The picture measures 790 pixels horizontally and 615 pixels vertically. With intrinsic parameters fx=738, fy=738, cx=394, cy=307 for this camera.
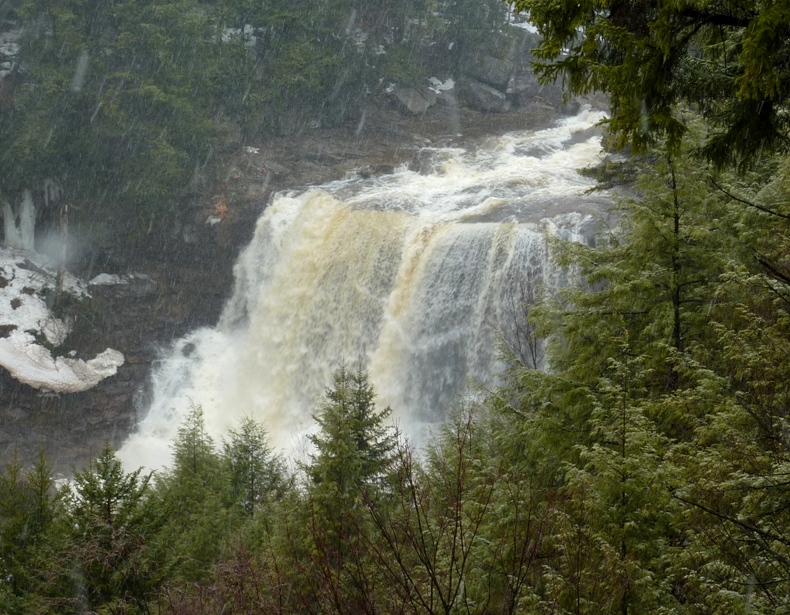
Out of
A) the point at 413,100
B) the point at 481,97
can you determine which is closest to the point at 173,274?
the point at 413,100

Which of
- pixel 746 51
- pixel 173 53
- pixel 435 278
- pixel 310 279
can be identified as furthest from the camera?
pixel 173 53

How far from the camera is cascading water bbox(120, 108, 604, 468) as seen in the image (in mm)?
18172

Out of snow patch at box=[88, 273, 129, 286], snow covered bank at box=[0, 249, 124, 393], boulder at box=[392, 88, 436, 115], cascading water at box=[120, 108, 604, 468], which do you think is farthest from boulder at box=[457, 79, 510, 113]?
snow covered bank at box=[0, 249, 124, 393]

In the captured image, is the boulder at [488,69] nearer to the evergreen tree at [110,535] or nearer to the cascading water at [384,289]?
the cascading water at [384,289]

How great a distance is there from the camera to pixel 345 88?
103ft

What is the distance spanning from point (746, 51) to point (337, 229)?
19359 mm

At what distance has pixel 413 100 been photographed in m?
31.6

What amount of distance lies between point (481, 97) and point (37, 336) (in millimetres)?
20174

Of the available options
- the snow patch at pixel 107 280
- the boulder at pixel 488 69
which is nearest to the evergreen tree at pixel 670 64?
the snow patch at pixel 107 280

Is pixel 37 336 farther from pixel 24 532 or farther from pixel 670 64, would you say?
pixel 670 64

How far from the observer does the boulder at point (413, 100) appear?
31500mm

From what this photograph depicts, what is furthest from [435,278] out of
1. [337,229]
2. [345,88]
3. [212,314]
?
[345,88]

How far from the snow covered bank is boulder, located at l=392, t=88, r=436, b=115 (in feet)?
49.6

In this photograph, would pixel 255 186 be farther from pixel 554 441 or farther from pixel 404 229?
pixel 554 441
